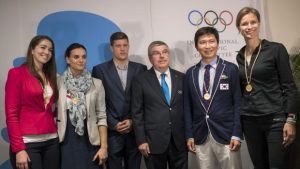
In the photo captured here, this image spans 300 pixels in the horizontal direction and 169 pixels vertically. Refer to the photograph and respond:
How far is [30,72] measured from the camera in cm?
244

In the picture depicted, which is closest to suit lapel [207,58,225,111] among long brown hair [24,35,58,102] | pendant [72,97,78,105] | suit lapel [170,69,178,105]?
suit lapel [170,69,178,105]

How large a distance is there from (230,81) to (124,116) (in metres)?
1.05

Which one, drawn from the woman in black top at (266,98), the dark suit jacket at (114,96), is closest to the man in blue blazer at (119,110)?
the dark suit jacket at (114,96)

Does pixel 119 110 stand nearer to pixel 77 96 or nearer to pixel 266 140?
pixel 77 96

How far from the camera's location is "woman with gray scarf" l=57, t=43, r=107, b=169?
2.55 metres

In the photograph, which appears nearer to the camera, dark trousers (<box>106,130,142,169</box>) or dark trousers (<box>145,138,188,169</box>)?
dark trousers (<box>145,138,188,169</box>)

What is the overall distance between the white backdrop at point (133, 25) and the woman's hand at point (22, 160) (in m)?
1.19

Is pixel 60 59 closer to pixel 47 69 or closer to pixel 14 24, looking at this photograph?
pixel 14 24

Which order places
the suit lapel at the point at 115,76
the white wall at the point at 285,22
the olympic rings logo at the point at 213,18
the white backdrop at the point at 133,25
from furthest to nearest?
the white wall at the point at 285,22, the olympic rings logo at the point at 213,18, the white backdrop at the point at 133,25, the suit lapel at the point at 115,76

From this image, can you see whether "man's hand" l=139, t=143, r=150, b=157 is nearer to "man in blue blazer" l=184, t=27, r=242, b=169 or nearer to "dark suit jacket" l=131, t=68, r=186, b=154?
"dark suit jacket" l=131, t=68, r=186, b=154

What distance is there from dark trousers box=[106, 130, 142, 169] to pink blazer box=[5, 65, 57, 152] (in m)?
0.62

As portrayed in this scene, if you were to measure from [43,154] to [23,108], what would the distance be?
0.41 m

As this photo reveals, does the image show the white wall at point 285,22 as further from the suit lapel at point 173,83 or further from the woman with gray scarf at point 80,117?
the woman with gray scarf at point 80,117

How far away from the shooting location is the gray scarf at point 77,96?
2547mm
